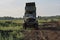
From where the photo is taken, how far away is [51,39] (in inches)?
682

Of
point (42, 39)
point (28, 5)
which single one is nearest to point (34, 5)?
point (28, 5)

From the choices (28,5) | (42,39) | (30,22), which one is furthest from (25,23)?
(42,39)

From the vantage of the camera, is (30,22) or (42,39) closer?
(42,39)

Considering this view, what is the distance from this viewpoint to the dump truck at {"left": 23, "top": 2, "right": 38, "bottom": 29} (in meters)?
32.3

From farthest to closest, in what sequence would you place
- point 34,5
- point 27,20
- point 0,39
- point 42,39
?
point 34,5 → point 27,20 → point 42,39 → point 0,39

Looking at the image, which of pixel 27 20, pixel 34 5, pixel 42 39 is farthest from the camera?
pixel 34 5

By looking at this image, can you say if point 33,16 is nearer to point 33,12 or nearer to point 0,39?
point 33,12

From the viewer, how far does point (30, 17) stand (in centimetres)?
3238

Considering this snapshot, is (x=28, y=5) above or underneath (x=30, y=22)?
above

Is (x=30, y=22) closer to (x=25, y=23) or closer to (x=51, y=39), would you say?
(x=25, y=23)

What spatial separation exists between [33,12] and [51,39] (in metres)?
17.0

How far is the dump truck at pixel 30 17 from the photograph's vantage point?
32344 millimetres

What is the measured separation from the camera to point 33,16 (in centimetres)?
3331

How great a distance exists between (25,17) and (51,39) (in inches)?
625
